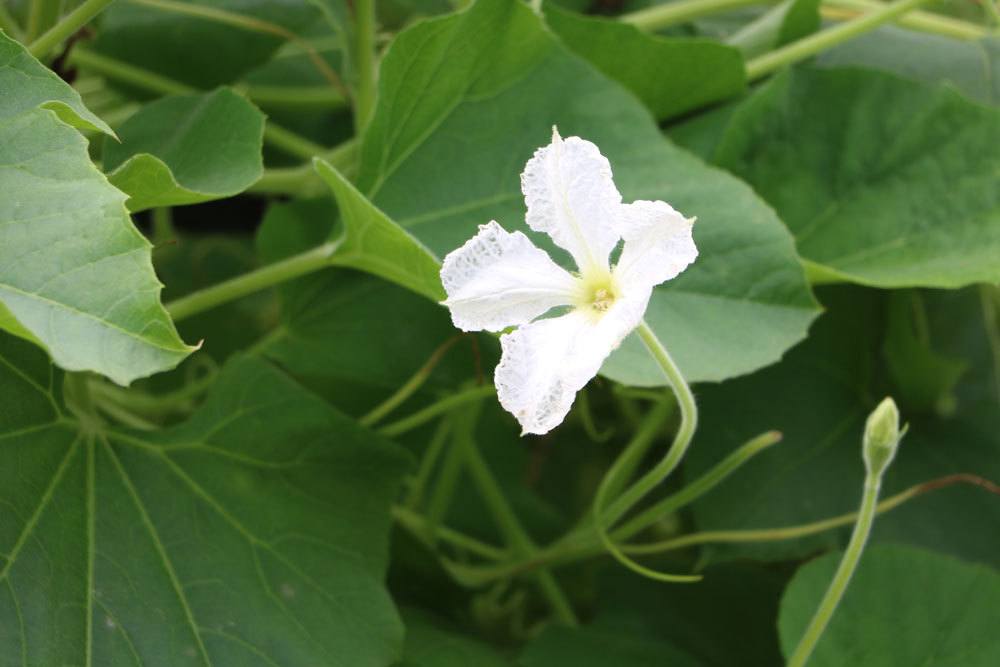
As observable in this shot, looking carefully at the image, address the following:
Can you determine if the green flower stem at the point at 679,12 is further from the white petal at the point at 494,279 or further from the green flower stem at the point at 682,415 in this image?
the white petal at the point at 494,279

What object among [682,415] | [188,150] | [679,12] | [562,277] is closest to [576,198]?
[562,277]

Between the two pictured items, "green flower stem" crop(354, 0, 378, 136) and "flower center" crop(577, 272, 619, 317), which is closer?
"flower center" crop(577, 272, 619, 317)

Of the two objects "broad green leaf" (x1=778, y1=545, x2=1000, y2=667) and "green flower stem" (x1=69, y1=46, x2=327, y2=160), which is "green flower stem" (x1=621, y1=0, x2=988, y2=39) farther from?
"broad green leaf" (x1=778, y1=545, x2=1000, y2=667)

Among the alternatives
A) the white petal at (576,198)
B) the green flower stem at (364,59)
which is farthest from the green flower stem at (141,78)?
the white petal at (576,198)

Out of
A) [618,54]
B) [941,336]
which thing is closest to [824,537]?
[941,336]

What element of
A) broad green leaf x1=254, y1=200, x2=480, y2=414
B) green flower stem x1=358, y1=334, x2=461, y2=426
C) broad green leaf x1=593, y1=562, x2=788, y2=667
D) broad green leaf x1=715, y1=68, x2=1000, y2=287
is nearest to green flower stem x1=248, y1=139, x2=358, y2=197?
broad green leaf x1=254, y1=200, x2=480, y2=414

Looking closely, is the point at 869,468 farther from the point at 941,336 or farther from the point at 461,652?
the point at 941,336

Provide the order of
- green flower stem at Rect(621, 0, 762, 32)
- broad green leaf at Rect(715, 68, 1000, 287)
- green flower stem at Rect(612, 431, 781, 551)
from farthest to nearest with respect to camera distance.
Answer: green flower stem at Rect(621, 0, 762, 32) < broad green leaf at Rect(715, 68, 1000, 287) < green flower stem at Rect(612, 431, 781, 551)

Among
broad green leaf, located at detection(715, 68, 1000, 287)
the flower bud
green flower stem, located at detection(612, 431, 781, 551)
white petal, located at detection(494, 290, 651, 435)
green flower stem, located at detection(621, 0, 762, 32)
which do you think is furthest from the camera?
green flower stem, located at detection(621, 0, 762, 32)
